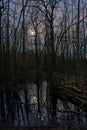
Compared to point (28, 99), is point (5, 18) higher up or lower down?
higher up

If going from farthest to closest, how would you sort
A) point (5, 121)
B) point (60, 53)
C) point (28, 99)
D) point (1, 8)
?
point (60, 53) → point (1, 8) → point (28, 99) → point (5, 121)

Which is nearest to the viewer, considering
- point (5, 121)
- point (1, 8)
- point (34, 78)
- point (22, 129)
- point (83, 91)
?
point (22, 129)

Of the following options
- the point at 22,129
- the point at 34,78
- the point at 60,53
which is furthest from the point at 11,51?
the point at 22,129

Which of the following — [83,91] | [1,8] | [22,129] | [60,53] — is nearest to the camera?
[22,129]

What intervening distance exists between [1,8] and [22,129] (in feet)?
47.4

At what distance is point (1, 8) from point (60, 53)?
56.8ft

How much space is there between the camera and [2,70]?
806 inches

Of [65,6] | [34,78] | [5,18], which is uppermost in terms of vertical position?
[65,6]

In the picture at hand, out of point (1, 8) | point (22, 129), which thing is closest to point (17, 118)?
point (22, 129)

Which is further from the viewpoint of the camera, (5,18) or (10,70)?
(5,18)

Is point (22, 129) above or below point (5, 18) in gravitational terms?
below

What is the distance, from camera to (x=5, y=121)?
934cm

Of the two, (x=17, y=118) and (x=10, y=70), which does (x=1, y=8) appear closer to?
(x=10, y=70)

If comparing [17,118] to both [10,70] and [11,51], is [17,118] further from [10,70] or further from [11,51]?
[11,51]
